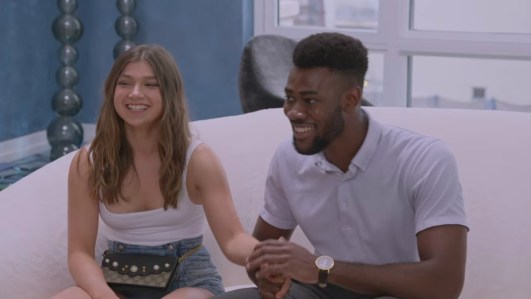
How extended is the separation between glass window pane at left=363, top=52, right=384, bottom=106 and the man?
3.20m

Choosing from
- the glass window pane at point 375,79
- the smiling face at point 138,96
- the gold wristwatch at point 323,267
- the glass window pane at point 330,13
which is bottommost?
the glass window pane at point 375,79

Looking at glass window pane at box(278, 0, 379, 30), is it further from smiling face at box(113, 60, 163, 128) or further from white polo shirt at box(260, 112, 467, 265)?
white polo shirt at box(260, 112, 467, 265)

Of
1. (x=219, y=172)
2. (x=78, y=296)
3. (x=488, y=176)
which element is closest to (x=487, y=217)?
(x=488, y=176)

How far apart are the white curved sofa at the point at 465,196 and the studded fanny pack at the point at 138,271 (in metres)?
0.18

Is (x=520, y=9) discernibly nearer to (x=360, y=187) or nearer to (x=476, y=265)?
(x=476, y=265)

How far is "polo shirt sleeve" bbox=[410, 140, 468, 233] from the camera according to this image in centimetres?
212

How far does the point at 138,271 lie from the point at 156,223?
0.14m

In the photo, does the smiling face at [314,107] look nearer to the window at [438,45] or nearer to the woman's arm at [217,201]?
the woman's arm at [217,201]

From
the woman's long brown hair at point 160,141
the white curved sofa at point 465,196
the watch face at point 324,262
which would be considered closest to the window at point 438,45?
the white curved sofa at point 465,196

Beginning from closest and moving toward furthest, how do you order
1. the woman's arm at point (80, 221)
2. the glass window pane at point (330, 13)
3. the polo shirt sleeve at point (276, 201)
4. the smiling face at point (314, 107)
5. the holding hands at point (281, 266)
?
the holding hands at point (281, 266)
the smiling face at point (314, 107)
the polo shirt sleeve at point (276, 201)
the woman's arm at point (80, 221)
the glass window pane at point (330, 13)

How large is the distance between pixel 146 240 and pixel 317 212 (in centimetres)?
50

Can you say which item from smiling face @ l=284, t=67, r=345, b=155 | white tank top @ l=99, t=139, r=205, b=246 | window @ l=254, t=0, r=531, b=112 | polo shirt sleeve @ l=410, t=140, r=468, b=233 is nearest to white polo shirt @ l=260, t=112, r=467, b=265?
polo shirt sleeve @ l=410, t=140, r=468, b=233

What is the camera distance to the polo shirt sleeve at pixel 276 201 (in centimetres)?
240

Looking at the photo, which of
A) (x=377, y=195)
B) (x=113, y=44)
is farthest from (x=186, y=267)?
(x=113, y=44)
